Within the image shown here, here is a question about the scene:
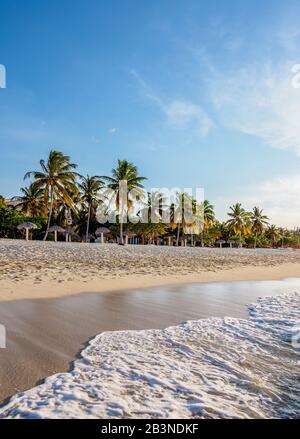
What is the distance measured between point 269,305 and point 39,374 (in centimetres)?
558

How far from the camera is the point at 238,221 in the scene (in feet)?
224

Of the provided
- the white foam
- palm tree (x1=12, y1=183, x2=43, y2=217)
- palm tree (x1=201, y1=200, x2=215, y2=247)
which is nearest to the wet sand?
the white foam

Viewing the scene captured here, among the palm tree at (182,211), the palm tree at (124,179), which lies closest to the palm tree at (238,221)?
the palm tree at (182,211)

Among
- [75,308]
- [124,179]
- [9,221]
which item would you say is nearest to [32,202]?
[9,221]

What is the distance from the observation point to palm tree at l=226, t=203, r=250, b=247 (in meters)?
67.9

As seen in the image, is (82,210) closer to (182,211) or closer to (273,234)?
(182,211)

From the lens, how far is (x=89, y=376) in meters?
3.05

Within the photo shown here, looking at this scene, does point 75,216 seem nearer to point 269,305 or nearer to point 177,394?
point 269,305

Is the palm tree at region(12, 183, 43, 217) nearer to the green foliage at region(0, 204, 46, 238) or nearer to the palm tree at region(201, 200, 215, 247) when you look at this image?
the green foliage at region(0, 204, 46, 238)

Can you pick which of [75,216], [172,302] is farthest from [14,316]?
[75,216]

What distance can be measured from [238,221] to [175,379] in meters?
68.1

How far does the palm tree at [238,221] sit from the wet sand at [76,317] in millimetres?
61282

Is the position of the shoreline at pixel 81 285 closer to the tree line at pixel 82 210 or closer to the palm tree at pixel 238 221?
the tree line at pixel 82 210
